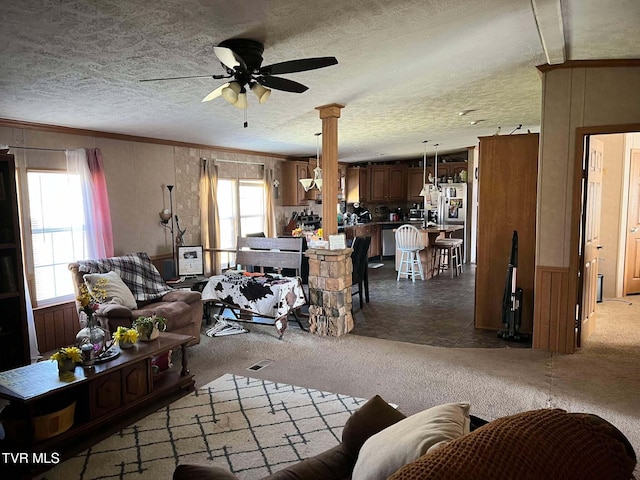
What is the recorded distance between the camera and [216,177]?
694cm

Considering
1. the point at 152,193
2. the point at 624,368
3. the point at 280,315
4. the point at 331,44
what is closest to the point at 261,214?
the point at 152,193

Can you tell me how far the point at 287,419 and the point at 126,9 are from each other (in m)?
2.64

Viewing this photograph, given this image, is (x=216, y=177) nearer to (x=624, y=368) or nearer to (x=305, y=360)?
(x=305, y=360)

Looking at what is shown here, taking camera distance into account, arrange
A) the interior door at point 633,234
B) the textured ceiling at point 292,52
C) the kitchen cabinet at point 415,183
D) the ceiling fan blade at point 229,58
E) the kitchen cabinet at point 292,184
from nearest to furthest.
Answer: the textured ceiling at point 292,52, the ceiling fan blade at point 229,58, the interior door at point 633,234, the kitchen cabinet at point 292,184, the kitchen cabinet at point 415,183

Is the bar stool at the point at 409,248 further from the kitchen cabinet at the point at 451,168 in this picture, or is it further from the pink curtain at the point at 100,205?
the pink curtain at the point at 100,205

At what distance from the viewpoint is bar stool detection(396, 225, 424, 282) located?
768 centimetres

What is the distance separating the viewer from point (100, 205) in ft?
16.8

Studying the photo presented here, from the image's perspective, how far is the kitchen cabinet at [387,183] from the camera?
35.6ft

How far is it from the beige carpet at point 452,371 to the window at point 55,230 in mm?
1763

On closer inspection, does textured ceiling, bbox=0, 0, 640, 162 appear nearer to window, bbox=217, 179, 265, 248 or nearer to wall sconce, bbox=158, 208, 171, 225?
wall sconce, bbox=158, 208, 171, 225

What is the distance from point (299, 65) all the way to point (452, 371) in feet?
9.19

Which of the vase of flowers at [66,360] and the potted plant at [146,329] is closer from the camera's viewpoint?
the vase of flowers at [66,360]

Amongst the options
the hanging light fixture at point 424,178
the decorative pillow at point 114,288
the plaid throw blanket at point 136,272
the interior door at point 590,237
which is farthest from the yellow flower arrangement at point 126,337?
the hanging light fixture at point 424,178

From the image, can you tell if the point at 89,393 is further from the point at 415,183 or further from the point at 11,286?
the point at 415,183
